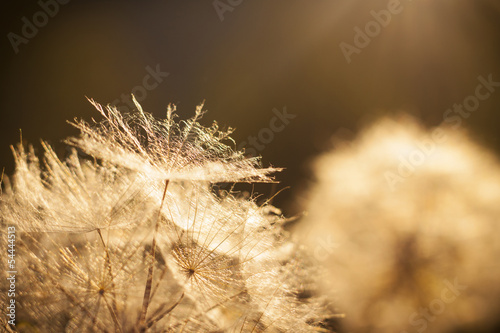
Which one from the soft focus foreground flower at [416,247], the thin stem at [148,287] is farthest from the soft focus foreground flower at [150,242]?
the soft focus foreground flower at [416,247]

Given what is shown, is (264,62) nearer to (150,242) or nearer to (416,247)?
(416,247)

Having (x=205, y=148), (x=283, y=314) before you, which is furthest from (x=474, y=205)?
(x=205, y=148)

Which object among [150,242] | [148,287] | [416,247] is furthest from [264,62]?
[148,287]

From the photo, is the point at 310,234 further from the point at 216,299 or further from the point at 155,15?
Answer: the point at 155,15

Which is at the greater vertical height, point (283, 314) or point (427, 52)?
point (427, 52)

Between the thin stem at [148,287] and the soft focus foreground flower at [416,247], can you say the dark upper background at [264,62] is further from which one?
the thin stem at [148,287]
